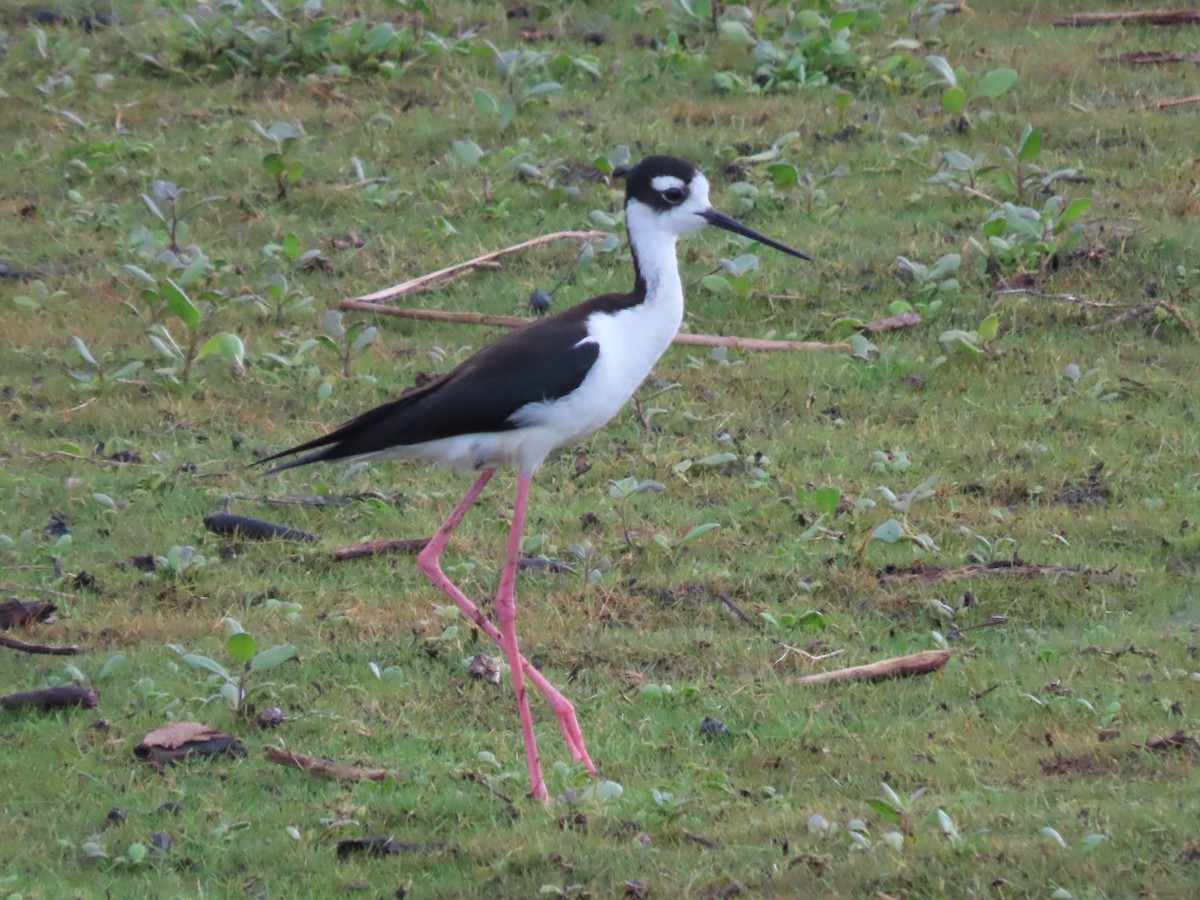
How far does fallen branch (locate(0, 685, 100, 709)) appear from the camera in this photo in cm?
571

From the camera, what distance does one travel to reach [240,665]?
5.95 meters

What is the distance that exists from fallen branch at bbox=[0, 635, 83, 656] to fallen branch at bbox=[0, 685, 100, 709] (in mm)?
267

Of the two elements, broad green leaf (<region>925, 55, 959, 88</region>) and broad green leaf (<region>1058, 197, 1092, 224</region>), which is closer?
broad green leaf (<region>1058, 197, 1092, 224</region>)

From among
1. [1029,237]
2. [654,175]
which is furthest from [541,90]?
[654,175]

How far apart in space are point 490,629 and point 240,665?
841mm

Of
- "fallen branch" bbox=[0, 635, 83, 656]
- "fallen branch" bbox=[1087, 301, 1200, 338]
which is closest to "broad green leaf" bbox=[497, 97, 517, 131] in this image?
"fallen branch" bbox=[1087, 301, 1200, 338]

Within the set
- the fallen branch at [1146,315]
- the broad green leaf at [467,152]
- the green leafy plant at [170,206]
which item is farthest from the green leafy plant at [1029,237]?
the green leafy plant at [170,206]

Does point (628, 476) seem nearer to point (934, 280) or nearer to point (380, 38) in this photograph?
point (934, 280)

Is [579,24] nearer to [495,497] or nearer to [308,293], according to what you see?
[308,293]

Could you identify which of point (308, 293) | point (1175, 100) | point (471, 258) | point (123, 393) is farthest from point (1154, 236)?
point (123, 393)

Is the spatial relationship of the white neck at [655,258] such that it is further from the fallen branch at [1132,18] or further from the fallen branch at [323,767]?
the fallen branch at [1132,18]

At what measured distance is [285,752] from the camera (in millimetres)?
5332

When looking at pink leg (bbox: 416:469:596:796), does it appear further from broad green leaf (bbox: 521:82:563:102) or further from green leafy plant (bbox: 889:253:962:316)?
broad green leaf (bbox: 521:82:563:102)

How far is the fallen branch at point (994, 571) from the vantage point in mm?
6355
